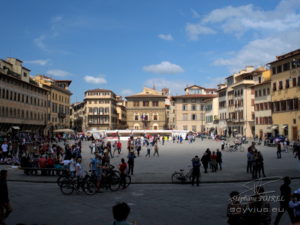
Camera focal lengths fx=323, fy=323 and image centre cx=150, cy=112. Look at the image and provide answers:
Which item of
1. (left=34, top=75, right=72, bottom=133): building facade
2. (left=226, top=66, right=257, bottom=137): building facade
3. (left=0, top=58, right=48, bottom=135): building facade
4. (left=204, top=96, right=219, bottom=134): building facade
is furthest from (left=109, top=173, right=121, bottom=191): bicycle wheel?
(left=204, top=96, right=219, bottom=134): building facade

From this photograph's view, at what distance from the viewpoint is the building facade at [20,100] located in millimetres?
49969

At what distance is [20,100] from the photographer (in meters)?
55.7

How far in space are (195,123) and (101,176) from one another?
80.6 metres

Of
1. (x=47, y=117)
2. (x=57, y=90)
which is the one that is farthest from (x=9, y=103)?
(x=57, y=90)

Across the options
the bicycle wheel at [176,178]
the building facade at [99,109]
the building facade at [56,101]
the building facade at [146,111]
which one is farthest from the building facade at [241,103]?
the bicycle wheel at [176,178]

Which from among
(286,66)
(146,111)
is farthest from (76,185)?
(146,111)

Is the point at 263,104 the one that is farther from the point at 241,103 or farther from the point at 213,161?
the point at 213,161

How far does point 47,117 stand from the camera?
6888cm

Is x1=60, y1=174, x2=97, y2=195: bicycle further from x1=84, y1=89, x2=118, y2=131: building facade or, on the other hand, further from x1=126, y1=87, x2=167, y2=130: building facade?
x1=84, y1=89, x2=118, y2=131: building facade

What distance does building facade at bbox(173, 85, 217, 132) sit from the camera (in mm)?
91000

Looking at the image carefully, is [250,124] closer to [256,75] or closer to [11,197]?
[256,75]

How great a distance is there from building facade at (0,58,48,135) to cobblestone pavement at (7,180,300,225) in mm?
37226

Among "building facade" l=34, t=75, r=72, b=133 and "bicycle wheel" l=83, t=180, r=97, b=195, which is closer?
"bicycle wheel" l=83, t=180, r=97, b=195

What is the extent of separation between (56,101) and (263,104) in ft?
148
